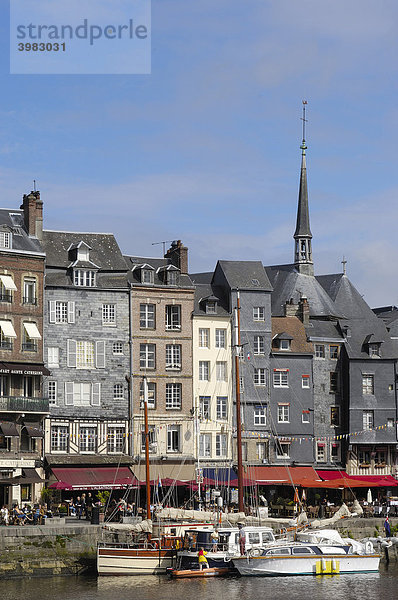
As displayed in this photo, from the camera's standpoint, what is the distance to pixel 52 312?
67.1 m

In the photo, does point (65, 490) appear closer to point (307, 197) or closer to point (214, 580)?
point (214, 580)

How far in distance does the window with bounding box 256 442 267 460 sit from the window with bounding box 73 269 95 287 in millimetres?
15237

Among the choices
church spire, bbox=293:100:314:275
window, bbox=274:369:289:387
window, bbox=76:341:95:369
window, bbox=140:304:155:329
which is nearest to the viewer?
window, bbox=76:341:95:369

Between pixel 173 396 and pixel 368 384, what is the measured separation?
14730 millimetres

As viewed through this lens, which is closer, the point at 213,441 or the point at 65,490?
the point at 65,490

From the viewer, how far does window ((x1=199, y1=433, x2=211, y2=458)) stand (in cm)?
7006

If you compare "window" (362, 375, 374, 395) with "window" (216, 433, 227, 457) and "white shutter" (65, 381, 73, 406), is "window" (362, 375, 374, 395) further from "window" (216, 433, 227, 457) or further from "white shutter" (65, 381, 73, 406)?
"white shutter" (65, 381, 73, 406)

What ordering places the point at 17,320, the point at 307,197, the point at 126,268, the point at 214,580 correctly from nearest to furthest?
1. the point at 214,580
2. the point at 17,320
3. the point at 126,268
4. the point at 307,197

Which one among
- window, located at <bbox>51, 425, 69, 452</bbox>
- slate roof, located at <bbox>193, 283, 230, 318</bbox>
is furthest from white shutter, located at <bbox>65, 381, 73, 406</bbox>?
slate roof, located at <bbox>193, 283, 230, 318</bbox>

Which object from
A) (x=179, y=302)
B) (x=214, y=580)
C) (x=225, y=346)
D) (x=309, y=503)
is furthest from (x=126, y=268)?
(x=214, y=580)

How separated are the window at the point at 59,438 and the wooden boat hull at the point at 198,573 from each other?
55.4 ft

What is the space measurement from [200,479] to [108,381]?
863 cm

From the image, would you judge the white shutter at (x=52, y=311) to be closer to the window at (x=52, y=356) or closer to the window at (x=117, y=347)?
the window at (x=52, y=356)

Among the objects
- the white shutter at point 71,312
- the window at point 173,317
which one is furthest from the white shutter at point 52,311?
the window at point 173,317
